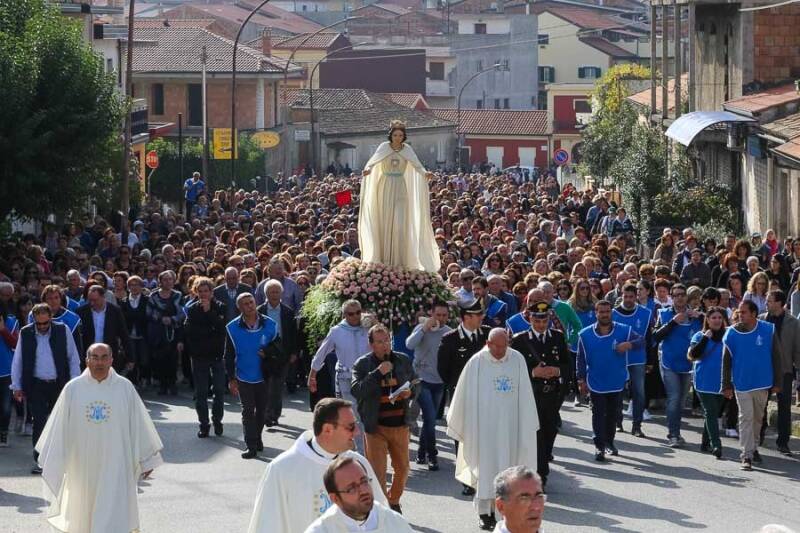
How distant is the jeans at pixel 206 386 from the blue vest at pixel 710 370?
4.53 m

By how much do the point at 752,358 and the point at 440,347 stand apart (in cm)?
288

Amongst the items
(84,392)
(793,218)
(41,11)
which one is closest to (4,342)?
(84,392)

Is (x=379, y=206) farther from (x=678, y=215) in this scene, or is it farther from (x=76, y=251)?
(x=678, y=215)

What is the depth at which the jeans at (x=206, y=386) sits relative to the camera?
16953 mm

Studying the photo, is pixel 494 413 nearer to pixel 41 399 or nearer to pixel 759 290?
pixel 41 399

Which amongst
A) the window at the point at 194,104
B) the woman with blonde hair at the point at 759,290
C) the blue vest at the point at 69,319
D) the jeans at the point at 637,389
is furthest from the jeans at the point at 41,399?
the window at the point at 194,104

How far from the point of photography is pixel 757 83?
1460 inches

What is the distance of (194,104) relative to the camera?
232 ft

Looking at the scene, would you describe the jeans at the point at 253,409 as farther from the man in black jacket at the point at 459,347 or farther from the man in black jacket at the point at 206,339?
the man in black jacket at the point at 459,347

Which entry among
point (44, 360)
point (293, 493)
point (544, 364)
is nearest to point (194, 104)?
point (44, 360)

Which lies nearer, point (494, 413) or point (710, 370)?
point (494, 413)

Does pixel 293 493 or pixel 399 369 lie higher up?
pixel 399 369

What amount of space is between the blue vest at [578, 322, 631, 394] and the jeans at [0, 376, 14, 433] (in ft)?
17.5

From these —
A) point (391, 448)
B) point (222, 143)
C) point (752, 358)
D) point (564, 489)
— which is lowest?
point (564, 489)
